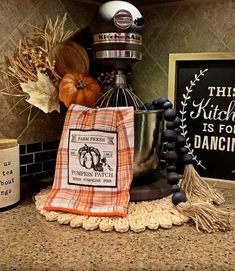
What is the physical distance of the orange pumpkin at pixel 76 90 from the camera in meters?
0.83

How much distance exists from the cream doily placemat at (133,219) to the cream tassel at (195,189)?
8 cm

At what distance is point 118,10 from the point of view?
813mm

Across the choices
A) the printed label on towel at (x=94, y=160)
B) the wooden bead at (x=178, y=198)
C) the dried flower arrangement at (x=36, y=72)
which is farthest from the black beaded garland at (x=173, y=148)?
the dried flower arrangement at (x=36, y=72)

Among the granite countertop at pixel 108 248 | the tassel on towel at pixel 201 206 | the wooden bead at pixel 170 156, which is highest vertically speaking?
the wooden bead at pixel 170 156

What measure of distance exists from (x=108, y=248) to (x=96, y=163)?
213mm

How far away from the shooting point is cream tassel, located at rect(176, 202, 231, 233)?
0.66 metres

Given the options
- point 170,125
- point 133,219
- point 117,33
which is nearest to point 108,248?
point 133,219

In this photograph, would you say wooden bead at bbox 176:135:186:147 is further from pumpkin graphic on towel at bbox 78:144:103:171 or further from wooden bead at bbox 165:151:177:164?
pumpkin graphic on towel at bbox 78:144:103:171

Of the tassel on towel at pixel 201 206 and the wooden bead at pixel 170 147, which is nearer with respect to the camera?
the tassel on towel at pixel 201 206

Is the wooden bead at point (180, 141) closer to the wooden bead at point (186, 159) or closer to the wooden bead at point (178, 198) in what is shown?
the wooden bead at point (186, 159)

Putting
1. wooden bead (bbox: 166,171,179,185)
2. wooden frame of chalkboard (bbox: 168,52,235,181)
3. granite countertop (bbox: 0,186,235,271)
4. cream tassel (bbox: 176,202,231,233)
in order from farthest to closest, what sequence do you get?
wooden frame of chalkboard (bbox: 168,52,235,181)
wooden bead (bbox: 166,171,179,185)
cream tassel (bbox: 176,202,231,233)
granite countertop (bbox: 0,186,235,271)

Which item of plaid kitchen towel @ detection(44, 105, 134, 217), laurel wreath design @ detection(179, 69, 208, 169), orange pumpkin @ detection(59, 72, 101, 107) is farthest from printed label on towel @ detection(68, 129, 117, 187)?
laurel wreath design @ detection(179, 69, 208, 169)

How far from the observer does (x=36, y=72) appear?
0.88 meters

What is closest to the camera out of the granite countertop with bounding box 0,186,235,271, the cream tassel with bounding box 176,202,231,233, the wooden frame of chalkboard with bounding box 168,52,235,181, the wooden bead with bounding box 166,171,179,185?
the granite countertop with bounding box 0,186,235,271
